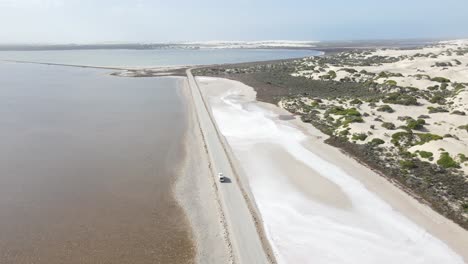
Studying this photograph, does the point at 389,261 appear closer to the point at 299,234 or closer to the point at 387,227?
the point at 387,227

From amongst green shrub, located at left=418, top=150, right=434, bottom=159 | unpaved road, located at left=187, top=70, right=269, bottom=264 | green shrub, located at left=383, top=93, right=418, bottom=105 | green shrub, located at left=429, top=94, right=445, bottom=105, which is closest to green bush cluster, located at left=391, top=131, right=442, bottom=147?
green shrub, located at left=418, top=150, right=434, bottom=159

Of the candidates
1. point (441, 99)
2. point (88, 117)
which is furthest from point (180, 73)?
point (441, 99)

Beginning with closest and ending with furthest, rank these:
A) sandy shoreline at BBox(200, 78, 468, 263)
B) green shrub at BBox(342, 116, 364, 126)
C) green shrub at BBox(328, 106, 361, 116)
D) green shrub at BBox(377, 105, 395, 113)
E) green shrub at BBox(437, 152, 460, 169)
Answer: sandy shoreline at BBox(200, 78, 468, 263) → green shrub at BBox(437, 152, 460, 169) → green shrub at BBox(342, 116, 364, 126) → green shrub at BBox(328, 106, 361, 116) → green shrub at BBox(377, 105, 395, 113)

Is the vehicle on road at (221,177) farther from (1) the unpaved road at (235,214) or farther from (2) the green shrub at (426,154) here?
(2) the green shrub at (426,154)

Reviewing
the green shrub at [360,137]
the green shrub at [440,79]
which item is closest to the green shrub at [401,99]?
the green shrub at [440,79]

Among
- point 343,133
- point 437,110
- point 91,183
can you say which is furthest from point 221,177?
point 437,110

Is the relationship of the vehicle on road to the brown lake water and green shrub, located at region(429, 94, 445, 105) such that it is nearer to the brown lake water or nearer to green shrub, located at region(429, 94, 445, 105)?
the brown lake water

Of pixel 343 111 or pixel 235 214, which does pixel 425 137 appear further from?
pixel 235 214

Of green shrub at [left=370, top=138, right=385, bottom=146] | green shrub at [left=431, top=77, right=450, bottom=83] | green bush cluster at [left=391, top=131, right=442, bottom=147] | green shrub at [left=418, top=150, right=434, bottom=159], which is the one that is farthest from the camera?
green shrub at [left=431, top=77, right=450, bottom=83]
